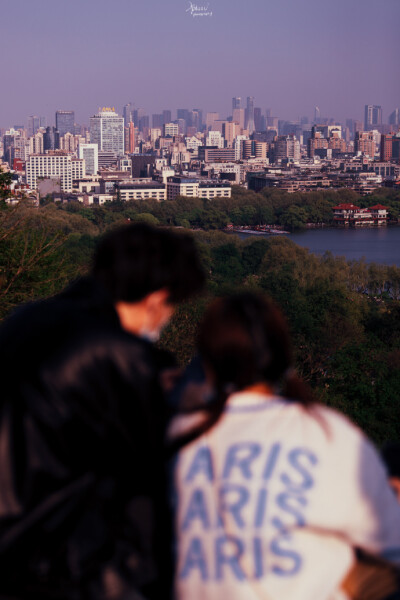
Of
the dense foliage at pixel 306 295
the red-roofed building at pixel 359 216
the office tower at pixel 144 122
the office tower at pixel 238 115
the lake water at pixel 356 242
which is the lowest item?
the lake water at pixel 356 242

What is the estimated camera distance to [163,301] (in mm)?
840

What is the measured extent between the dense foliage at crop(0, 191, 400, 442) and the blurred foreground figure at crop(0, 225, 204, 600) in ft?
13.6

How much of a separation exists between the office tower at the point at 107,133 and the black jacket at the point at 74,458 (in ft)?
291

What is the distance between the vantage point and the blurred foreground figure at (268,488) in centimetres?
74

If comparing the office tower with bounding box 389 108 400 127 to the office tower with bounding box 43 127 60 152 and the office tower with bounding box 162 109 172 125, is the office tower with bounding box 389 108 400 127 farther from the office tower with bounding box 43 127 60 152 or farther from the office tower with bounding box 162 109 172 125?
the office tower with bounding box 43 127 60 152

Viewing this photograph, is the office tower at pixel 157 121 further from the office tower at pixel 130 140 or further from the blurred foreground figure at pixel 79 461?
the blurred foreground figure at pixel 79 461

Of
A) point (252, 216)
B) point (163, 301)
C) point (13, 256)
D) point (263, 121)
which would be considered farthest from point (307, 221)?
point (263, 121)

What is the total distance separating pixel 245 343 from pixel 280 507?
16 cm

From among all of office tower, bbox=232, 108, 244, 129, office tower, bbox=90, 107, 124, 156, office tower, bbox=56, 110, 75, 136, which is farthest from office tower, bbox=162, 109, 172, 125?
office tower, bbox=90, 107, 124, 156

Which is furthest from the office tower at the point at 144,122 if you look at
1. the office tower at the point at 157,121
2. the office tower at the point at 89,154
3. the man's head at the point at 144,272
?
the man's head at the point at 144,272

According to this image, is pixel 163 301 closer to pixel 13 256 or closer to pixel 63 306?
pixel 63 306

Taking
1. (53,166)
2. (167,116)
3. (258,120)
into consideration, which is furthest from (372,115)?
(53,166)

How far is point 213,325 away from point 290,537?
0.21m

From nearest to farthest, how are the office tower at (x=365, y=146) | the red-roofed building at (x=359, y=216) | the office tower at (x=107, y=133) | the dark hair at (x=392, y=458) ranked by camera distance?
the dark hair at (x=392, y=458) < the red-roofed building at (x=359, y=216) < the office tower at (x=365, y=146) < the office tower at (x=107, y=133)
